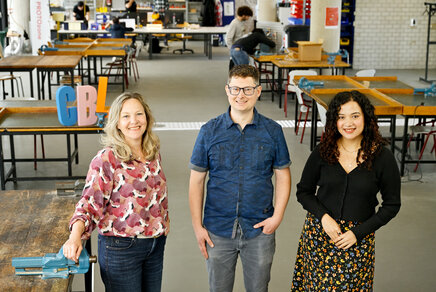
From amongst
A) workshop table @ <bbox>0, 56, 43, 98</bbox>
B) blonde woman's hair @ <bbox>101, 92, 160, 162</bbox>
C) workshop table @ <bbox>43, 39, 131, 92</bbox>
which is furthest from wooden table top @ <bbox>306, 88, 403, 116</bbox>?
workshop table @ <bbox>43, 39, 131, 92</bbox>

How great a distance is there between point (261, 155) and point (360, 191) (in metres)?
0.52

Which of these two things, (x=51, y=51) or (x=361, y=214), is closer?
(x=361, y=214)

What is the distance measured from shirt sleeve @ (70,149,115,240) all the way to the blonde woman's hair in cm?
6

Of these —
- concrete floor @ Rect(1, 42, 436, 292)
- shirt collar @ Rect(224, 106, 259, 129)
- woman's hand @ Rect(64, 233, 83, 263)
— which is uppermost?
shirt collar @ Rect(224, 106, 259, 129)

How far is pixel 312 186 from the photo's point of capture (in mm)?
3143

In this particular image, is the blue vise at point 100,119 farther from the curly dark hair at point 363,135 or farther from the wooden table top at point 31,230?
the curly dark hair at point 363,135

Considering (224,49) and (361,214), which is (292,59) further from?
(224,49)

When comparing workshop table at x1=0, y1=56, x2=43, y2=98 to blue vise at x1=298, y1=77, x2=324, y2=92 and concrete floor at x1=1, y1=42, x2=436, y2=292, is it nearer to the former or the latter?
concrete floor at x1=1, y1=42, x2=436, y2=292

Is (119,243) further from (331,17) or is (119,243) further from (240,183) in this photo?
(331,17)

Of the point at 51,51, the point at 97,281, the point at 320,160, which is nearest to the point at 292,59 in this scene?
the point at 51,51

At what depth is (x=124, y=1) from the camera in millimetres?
21578

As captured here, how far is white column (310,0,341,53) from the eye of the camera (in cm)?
1181

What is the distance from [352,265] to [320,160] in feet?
1.79

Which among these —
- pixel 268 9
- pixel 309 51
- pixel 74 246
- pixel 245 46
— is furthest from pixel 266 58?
pixel 74 246
